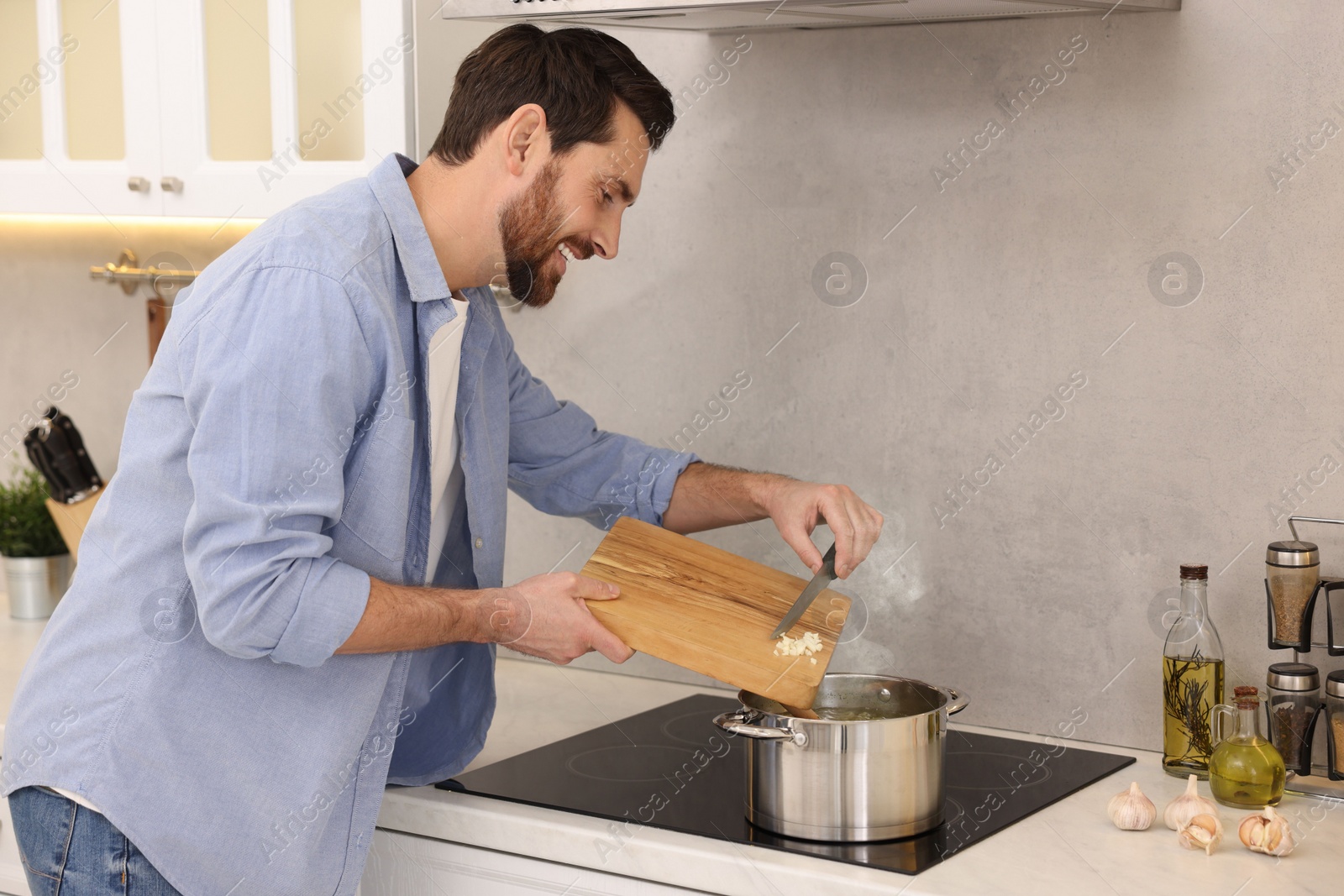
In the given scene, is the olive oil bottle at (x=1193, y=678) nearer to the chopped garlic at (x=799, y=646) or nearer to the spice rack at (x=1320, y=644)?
the spice rack at (x=1320, y=644)

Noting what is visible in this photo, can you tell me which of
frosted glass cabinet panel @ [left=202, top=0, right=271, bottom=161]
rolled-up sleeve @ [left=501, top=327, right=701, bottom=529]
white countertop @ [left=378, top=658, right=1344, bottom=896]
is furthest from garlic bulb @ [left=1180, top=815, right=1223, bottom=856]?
frosted glass cabinet panel @ [left=202, top=0, right=271, bottom=161]

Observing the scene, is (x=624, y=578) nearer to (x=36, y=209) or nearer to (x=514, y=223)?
(x=514, y=223)

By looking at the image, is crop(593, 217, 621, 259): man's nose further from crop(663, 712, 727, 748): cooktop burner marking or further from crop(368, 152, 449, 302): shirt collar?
crop(663, 712, 727, 748): cooktop burner marking

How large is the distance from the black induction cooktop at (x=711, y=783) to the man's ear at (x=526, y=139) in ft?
2.02

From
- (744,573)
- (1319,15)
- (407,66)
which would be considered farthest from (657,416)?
(1319,15)

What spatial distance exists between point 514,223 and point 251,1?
73 cm

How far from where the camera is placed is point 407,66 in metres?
1.66

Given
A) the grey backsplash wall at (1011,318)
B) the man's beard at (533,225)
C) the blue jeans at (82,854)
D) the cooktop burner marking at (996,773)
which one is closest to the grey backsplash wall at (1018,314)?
the grey backsplash wall at (1011,318)

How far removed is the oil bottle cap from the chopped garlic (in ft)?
1.53

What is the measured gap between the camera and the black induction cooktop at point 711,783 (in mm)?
Answer: 1222

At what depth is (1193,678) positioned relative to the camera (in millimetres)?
1407

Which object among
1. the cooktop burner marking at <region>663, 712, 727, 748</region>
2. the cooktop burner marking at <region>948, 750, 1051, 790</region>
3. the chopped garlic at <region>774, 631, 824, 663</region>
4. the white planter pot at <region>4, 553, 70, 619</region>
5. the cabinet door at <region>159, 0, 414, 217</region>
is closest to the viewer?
the chopped garlic at <region>774, 631, 824, 663</region>

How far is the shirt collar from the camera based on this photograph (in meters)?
1.23

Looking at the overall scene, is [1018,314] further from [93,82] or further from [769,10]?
[93,82]
